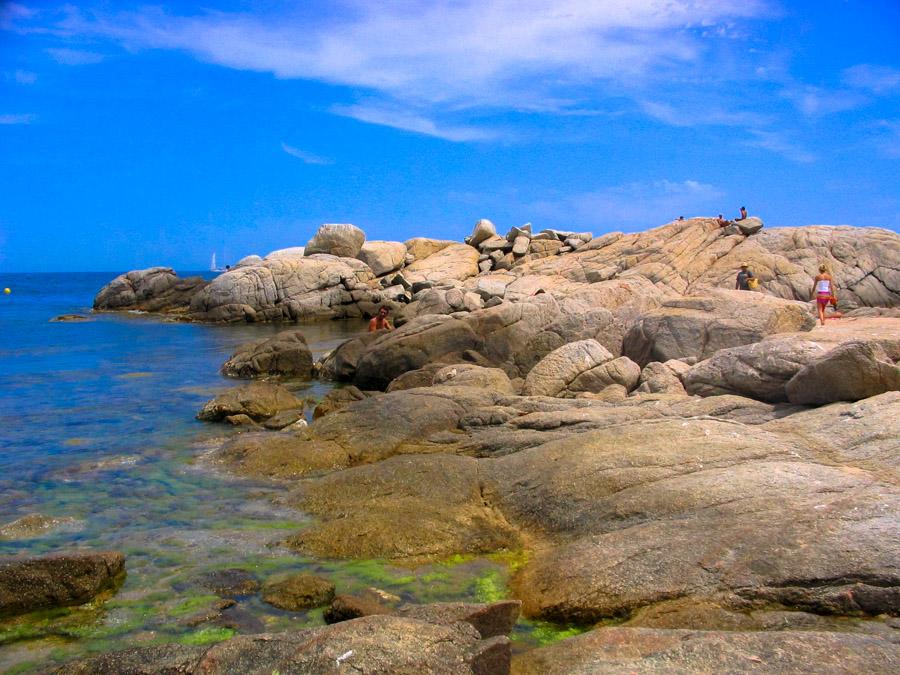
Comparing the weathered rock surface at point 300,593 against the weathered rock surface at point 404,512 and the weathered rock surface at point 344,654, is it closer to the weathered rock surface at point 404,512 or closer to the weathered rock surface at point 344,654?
the weathered rock surface at point 404,512

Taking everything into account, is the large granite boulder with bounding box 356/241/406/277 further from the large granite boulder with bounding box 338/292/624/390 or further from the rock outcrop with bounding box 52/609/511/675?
the rock outcrop with bounding box 52/609/511/675

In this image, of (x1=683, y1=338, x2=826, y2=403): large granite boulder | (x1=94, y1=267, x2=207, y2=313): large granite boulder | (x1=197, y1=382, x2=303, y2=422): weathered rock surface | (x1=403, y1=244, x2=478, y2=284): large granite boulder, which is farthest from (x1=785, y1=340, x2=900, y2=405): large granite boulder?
(x1=94, y1=267, x2=207, y2=313): large granite boulder

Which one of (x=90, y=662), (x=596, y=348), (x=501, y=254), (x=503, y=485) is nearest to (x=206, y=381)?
(x=596, y=348)

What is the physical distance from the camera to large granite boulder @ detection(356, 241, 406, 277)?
5062cm

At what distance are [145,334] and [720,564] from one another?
36.5 metres

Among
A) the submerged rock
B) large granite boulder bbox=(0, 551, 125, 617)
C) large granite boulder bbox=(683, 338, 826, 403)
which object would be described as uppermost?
large granite boulder bbox=(683, 338, 826, 403)

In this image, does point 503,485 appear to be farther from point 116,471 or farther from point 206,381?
point 206,381

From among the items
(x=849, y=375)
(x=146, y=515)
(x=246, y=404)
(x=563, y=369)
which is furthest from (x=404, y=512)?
(x=246, y=404)

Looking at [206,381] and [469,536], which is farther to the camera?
[206,381]

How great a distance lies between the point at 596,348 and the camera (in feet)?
53.8

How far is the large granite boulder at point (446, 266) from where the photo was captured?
158ft

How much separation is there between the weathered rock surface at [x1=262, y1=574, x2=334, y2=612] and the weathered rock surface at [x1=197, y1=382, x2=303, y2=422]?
9197 millimetres

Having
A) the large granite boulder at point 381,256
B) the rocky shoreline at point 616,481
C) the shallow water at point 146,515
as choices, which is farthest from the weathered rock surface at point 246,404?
the large granite boulder at point 381,256

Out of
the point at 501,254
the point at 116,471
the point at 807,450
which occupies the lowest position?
the point at 116,471
